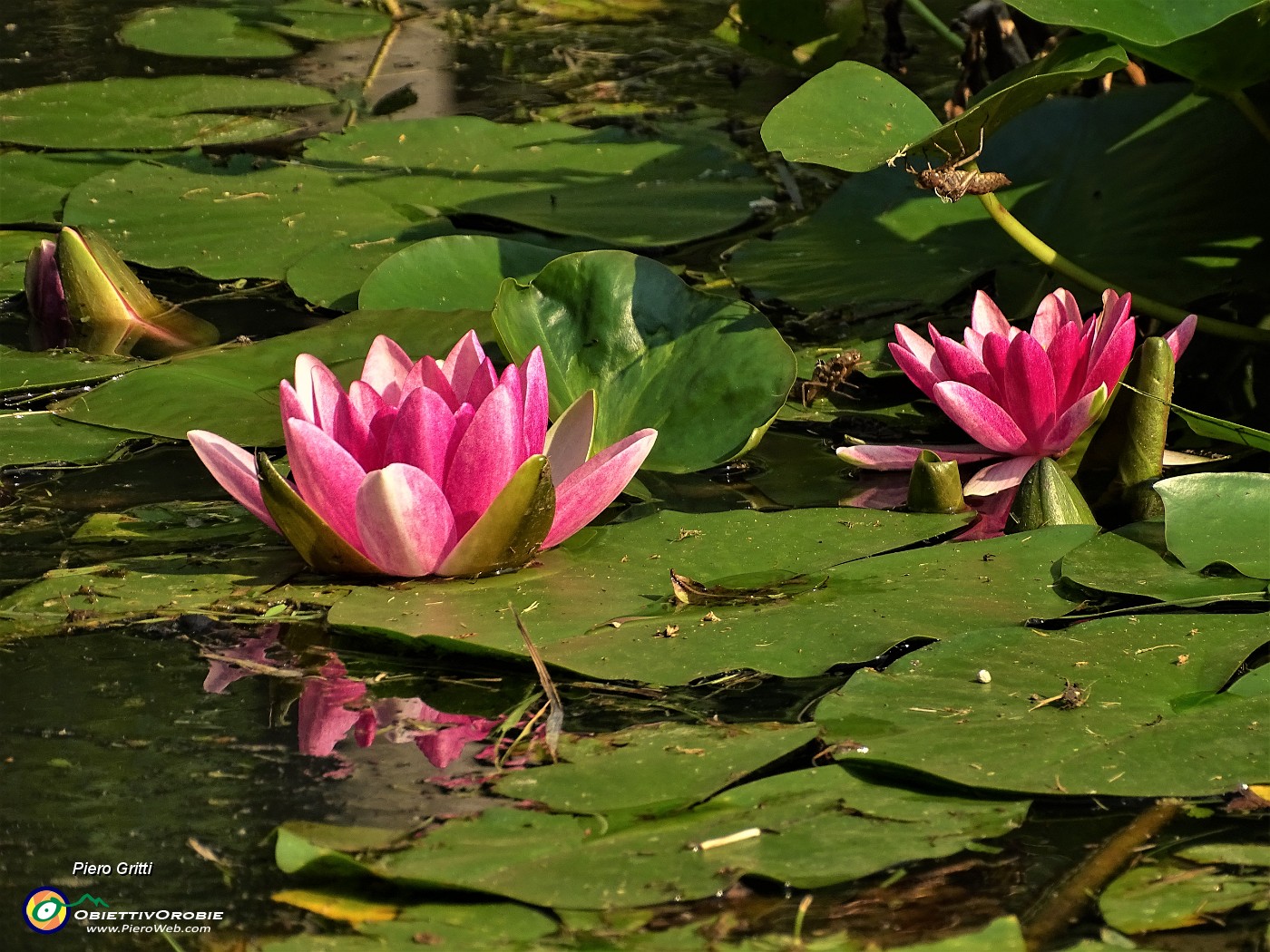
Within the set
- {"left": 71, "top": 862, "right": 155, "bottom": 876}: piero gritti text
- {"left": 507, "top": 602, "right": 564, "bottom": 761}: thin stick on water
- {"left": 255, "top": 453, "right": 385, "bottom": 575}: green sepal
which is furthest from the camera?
{"left": 255, "top": 453, "right": 385, "bottom": 575}: green sepal

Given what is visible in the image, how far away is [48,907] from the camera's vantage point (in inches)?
43.2

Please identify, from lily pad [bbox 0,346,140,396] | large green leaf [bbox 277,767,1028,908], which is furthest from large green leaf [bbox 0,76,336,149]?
large green leaf [bbox 277,767,1028,908]

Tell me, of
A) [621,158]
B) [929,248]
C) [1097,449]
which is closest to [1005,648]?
[1097,449]

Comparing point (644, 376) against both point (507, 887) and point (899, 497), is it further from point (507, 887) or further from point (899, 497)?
point (507, 887)

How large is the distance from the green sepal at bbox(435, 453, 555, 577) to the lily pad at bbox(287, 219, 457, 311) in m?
0.86

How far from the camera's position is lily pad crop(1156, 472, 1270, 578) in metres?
1.58

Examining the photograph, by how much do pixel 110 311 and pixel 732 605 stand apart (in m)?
1.51

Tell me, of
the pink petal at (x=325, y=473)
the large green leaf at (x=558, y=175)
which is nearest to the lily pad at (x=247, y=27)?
the large green leaf at (x=558, y=175)

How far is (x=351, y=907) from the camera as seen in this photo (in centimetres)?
107

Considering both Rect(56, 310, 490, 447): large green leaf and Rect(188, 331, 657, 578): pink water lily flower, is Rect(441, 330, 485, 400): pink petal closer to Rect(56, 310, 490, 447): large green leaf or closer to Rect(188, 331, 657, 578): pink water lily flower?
Rect(188, 331, 657, 578): pink water lily flower

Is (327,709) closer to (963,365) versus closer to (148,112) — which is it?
(963,365)

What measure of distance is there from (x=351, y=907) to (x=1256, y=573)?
105 cm

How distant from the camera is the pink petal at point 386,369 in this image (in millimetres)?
1800

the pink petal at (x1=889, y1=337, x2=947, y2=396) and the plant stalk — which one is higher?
the pink petal at (x1=889, y1=337, x2=947, y2=396)
